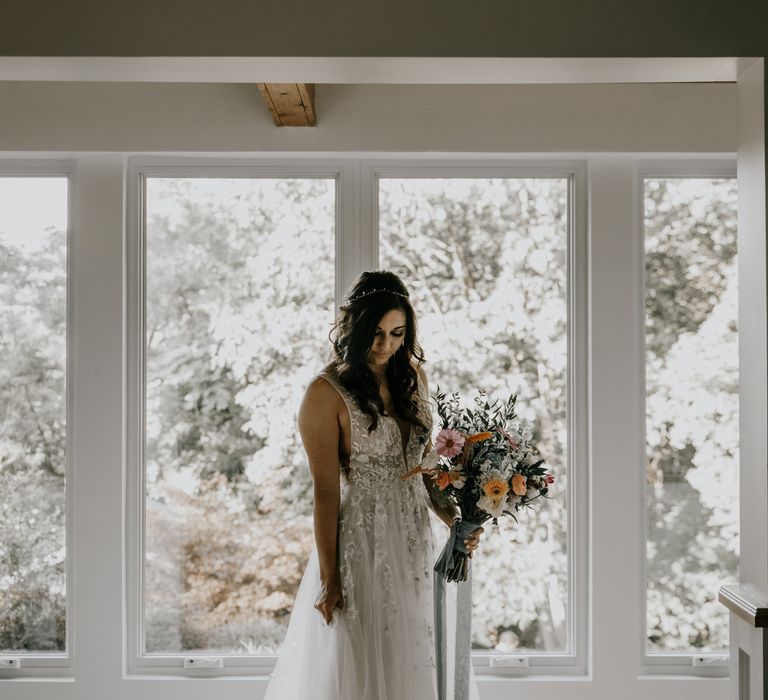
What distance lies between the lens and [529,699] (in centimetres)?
327

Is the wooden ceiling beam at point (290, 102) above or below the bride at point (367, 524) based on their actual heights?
above

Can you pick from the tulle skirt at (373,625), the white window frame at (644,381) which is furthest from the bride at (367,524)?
the white window frame at (644,381)

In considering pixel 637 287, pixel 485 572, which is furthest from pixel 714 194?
pixel 485 572

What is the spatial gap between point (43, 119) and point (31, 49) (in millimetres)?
1168

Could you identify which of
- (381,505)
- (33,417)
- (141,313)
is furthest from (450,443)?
(33,417)

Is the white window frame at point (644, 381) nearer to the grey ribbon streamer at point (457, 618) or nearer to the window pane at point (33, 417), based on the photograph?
the grey ribbon streamer at point (457, 618)

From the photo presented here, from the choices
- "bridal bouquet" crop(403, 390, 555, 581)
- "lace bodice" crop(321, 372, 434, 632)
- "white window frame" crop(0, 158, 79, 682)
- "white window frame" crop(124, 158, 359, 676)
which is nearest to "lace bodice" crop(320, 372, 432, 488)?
"lace bodice" crop(321, 372, 434, 632)

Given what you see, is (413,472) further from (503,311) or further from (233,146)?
(233,146)

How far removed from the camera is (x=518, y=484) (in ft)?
7.80

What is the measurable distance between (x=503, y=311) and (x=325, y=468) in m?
1.22

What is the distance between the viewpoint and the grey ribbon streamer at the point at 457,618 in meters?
2.51

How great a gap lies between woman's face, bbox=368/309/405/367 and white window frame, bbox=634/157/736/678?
122 centimetres

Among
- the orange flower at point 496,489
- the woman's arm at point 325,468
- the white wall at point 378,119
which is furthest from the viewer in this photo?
the white wall at point 378,119

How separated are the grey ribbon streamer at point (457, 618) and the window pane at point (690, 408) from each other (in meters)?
1.17
